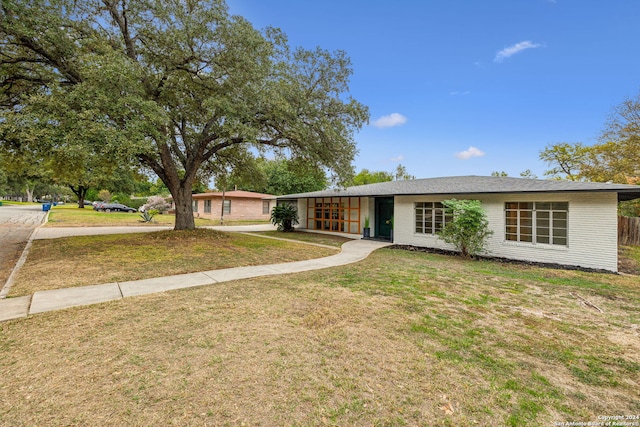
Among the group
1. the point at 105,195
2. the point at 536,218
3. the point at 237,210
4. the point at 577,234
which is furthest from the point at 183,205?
the point at 105,195

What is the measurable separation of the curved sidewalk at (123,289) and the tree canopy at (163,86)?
12.1ft

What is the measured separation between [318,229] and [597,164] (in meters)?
21.1

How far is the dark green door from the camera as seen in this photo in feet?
50.0

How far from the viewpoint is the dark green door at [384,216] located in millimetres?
15241

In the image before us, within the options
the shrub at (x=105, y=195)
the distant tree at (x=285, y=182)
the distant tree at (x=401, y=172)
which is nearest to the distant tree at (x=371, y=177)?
the distant tree at (x=401, y=172)

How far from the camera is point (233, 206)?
29000 mm

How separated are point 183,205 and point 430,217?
11332mm

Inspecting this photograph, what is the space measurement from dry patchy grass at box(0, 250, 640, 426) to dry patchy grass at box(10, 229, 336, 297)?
2200mm

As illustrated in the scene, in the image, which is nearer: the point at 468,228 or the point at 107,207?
the point at 468,228

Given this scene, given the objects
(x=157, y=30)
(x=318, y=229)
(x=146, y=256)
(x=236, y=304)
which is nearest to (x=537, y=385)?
(x=236, y=304)

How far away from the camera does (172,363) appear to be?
2852 mm

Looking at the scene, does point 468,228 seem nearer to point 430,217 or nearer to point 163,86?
point 430,217

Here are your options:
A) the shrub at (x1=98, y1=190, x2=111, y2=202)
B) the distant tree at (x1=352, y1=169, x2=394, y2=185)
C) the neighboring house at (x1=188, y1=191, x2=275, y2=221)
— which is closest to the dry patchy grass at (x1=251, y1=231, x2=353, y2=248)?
the neighboring house at (x1=188, y1=191, x2=275, y2=221)

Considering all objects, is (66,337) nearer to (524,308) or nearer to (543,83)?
(524,308)
